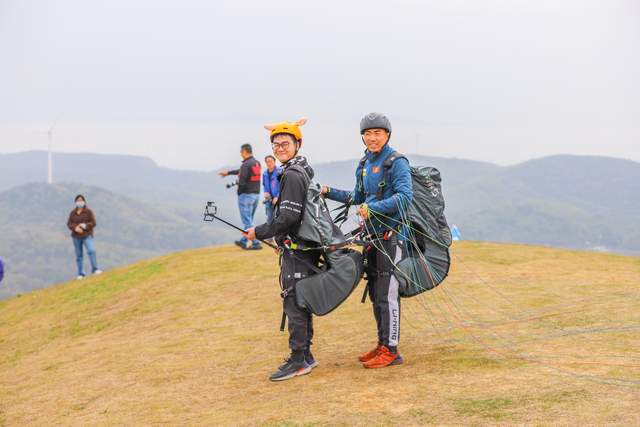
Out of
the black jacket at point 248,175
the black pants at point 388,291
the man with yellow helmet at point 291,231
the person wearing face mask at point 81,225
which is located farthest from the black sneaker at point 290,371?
the person wearing face mask at point 81,225

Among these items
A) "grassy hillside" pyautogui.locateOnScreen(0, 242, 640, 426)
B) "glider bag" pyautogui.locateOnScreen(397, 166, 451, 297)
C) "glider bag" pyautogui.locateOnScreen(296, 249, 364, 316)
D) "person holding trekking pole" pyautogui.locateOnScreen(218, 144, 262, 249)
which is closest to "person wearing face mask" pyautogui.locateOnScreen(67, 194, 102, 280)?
"grassy hillside" pyautogui.locateOnScreen(0, 242, 640, 426)

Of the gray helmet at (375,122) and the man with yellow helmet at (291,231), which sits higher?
the gray helmet at (375,122)

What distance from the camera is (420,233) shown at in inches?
316

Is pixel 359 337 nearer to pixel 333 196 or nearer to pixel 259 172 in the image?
pixel 333 196

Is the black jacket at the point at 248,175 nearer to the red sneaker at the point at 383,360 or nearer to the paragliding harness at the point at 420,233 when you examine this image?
the paragliding harness at the point at 420,233

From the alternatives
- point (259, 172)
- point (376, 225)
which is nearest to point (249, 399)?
point (376, 225)

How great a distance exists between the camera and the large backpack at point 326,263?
7492 mm

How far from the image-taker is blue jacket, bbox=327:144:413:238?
7.42 metres

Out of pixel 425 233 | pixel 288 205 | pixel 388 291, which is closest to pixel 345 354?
pixel 388 291

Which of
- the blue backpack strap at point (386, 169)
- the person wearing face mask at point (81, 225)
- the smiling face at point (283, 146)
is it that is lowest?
the person wearing face mask at point (81, 225)

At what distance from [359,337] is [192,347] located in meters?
3.00

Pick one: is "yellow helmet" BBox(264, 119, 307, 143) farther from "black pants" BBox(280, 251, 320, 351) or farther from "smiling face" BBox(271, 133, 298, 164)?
"black pants" BBox(280, 251, 320, 351)

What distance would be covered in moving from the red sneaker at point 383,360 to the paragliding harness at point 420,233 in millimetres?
773

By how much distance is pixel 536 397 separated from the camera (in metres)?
6.11
